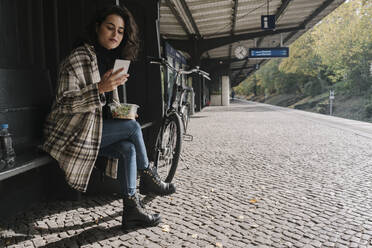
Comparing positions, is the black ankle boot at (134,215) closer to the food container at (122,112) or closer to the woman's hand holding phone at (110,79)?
the food container at (122,112)

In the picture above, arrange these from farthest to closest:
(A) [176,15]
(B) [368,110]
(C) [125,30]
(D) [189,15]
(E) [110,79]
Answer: (B) [368,110]
(D) [189,15]
(A) [176,15]
(C) [125,30]
(E) [110,79]

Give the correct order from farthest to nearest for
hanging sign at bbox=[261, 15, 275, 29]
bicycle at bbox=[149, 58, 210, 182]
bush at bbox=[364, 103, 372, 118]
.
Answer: bush at bbox=[364, 103, 372, 118], hanging sign at bbox=[261, 15, 275, 29], bicycle at bbox=[149, 58, 210, 182]

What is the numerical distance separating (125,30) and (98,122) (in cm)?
87

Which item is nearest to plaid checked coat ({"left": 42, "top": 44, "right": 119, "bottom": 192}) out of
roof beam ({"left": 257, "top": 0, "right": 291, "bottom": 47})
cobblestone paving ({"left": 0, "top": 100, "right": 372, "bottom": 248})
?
cobblestone paving ({"left": 0, "top": 100, "right": 372, "bottom": 248})

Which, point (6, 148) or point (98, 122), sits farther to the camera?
point (98, 122)

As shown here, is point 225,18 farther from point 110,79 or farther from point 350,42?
point 350,42

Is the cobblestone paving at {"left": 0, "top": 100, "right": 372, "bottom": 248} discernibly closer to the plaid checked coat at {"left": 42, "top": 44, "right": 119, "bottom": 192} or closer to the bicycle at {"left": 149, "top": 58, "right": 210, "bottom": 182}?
the bicycle at {"left": 149, "top": 58, "right": 210, "bottom": 182}

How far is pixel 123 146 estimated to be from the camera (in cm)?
245

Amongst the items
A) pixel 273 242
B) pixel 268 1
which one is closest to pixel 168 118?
pixel 273 242

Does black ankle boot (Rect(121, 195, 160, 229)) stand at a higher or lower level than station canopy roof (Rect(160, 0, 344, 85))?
lower

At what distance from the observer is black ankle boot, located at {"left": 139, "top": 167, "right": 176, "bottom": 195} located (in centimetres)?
282

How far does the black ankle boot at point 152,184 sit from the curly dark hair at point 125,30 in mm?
1017

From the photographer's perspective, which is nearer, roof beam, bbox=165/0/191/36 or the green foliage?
Result: roof beam, bbox=165/0/191/36

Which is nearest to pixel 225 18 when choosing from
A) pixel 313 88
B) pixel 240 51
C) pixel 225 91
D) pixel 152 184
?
pixel 240 51
